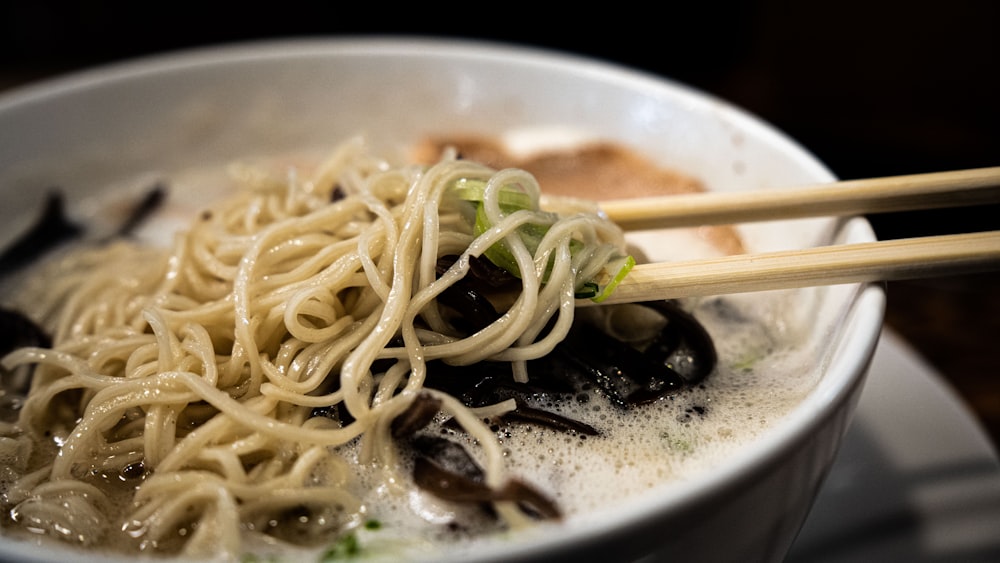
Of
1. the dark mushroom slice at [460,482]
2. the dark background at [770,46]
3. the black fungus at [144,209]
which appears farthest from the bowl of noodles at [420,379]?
the dark background at [770,46]

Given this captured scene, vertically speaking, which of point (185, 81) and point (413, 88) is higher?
point (413, 88)

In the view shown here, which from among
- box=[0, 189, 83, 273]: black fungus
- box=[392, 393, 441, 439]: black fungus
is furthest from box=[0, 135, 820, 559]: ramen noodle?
box=[0, 189, 83, 273]: black fungus

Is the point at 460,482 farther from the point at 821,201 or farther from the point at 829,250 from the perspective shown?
the point at 821,201

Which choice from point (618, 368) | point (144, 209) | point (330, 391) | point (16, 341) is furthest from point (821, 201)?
point (144, 209)

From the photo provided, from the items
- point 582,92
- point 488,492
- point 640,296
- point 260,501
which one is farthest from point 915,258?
point 582,92

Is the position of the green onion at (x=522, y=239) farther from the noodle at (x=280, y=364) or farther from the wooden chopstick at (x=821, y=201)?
the wooden chopstick at (x=821, y=201)

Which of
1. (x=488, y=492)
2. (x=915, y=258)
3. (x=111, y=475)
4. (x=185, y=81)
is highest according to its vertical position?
(x=185, y=81)

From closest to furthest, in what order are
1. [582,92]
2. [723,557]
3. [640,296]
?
[723,557] → [640,296] → [582,92]

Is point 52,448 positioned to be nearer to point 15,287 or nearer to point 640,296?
point 15,287
